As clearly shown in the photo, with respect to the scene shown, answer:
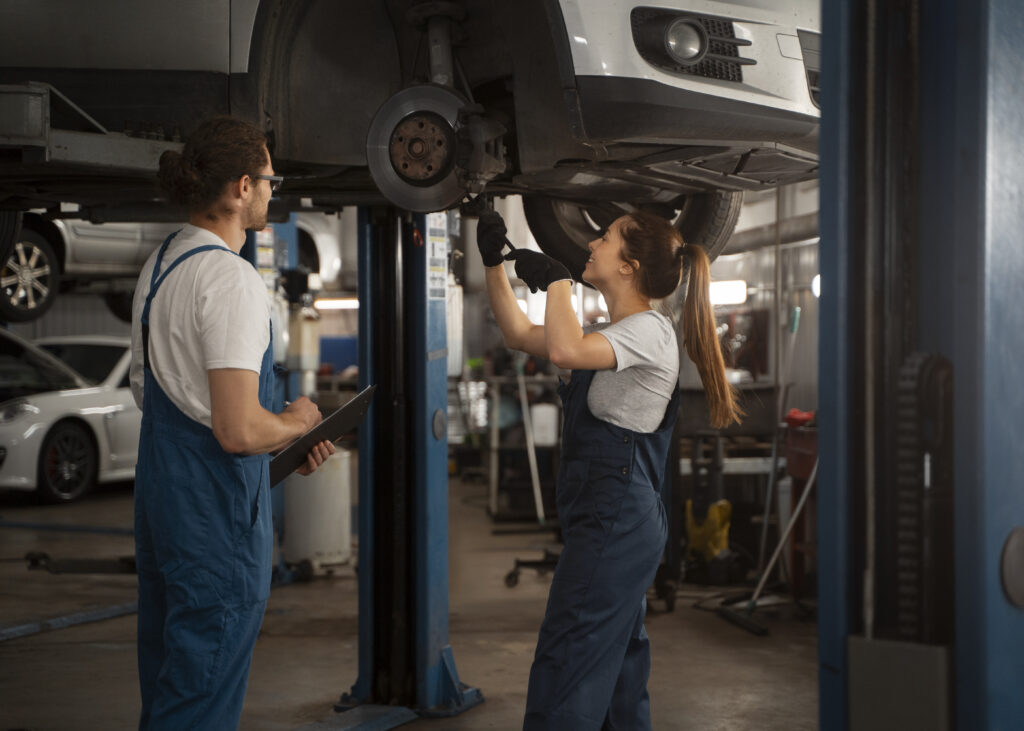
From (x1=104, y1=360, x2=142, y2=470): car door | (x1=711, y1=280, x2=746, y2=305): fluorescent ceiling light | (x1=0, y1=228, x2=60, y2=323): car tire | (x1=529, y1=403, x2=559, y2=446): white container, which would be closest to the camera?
(x1=711, y1=280, x2=746, y2=305): fluorescent ceiling light

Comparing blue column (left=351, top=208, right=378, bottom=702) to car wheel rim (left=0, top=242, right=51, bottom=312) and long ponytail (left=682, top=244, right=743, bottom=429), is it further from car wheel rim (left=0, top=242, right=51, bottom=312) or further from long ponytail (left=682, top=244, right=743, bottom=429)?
car wheel rim (left=0, top=242, right=51, bottom=312)

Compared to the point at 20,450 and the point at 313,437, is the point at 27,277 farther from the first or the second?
the point at 313,437

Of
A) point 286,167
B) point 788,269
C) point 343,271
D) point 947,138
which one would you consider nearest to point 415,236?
point 286,167

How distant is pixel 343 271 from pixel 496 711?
26.9ft

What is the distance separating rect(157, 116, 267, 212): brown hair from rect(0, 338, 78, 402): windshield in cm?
687

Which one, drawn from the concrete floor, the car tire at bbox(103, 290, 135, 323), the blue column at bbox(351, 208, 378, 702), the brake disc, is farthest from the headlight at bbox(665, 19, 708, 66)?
the car tire at bbox(103, 290, 135, 323)

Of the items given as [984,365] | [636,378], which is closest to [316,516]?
[636,378]

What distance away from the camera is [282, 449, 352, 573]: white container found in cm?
596

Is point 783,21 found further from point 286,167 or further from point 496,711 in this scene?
point 496,711

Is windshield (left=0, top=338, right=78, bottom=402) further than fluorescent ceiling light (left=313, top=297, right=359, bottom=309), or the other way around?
fluorescent ceiling light (left=313, top=297, right=359, bottom=309)

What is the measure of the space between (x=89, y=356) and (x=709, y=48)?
26.4ft

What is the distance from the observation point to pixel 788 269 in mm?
A: 9094

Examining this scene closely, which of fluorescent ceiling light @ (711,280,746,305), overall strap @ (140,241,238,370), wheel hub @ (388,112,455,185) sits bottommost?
overall strap @ (140,241,238,370)

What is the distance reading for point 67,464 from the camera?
836 cm
